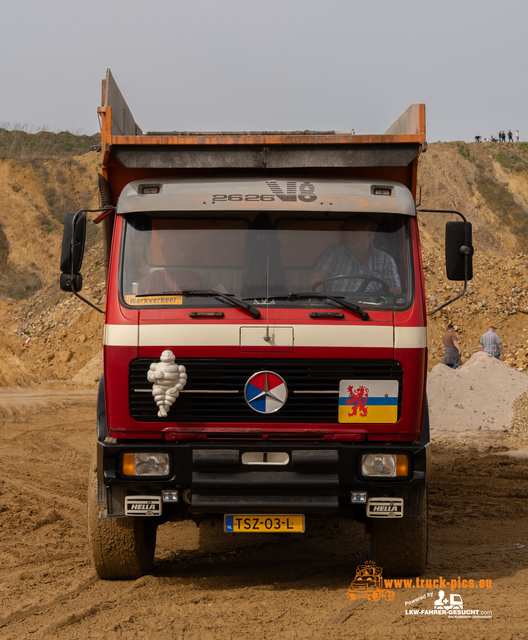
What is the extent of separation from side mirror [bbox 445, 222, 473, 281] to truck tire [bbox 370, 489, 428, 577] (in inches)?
73.7

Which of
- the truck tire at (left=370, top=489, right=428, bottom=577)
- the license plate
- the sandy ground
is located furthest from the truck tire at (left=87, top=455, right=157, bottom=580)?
the truck tire at (left=370, top=489, right=428, bottom=577)

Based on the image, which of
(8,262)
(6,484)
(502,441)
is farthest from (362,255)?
(8,262)

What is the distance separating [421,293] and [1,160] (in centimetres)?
3515

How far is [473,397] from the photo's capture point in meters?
13.7

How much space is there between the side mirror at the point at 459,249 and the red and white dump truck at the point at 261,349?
0.43m

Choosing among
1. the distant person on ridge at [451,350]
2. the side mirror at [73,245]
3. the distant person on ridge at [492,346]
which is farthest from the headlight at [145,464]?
the distant person on ridge at [492,346]

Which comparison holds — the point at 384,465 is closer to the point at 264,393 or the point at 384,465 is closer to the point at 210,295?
the point at 264,393

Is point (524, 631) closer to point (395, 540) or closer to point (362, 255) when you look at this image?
point (395, 540)

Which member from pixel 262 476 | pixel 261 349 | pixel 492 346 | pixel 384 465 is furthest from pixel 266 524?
pixel 492 346

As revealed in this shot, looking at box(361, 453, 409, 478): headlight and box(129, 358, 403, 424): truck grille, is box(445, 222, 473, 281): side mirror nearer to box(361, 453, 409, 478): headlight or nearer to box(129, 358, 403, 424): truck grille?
box(129, 358, 403, 424): truck grille

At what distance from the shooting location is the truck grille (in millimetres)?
4445

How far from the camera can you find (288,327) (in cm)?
446

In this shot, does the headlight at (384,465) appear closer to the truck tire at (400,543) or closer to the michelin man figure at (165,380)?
the truck tire at (400,543)

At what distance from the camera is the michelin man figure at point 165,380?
172 inches
